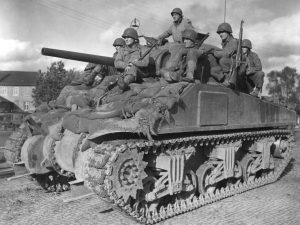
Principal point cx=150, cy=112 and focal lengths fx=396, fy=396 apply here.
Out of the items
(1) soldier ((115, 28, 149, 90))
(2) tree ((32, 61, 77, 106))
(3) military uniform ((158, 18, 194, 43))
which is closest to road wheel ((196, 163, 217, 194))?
(1) soldier ((115, 28, 149, 90))

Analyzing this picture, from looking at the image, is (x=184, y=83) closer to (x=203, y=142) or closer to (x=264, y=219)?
(x=203, y=142)

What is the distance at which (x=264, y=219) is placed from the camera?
808cm

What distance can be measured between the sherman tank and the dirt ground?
0.35 meters

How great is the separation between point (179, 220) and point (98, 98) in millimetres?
3477

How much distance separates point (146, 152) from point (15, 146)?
400 cm

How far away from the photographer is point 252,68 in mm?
11094

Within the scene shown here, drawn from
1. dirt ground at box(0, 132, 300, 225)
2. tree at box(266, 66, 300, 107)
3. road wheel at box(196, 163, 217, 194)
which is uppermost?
tree at box(266, 66, 300, 107)

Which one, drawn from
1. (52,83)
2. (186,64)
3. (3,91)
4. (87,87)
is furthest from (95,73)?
(3,91)

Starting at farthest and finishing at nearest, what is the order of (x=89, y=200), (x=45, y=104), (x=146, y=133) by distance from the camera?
(x=45, y=104) → (x=89, y=200) → (x=146, y=133)

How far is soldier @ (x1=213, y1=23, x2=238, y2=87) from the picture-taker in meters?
10.0

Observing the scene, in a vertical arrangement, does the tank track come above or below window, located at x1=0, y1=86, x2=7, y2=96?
below

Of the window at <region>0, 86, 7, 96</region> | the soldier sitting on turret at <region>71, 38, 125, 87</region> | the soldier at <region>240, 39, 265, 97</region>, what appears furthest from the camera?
the window at <region>0, 86, 7, 96</region>

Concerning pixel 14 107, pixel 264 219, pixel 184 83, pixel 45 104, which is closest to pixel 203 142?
pixel 184 83

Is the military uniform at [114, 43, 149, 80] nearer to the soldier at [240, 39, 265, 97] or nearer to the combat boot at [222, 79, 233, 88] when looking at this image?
the combat boot at [222, 79, 233, 88]
